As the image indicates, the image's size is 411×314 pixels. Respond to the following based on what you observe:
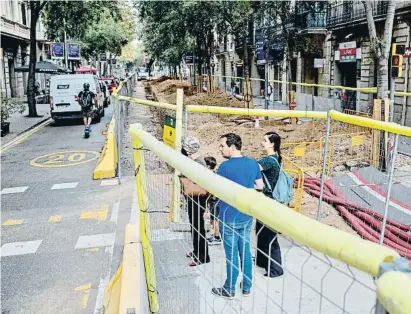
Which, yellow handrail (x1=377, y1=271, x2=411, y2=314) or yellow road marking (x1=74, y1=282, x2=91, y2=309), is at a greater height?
yellow handrail (x1=377, y1=271, x2=411, y2=314)

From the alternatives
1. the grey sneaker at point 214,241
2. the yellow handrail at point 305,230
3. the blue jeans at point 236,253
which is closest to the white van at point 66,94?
the grey sneaker at point 214,241

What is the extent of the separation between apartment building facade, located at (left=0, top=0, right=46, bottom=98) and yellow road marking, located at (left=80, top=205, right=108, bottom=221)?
2662 cm

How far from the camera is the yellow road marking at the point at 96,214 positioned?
773 centimetres

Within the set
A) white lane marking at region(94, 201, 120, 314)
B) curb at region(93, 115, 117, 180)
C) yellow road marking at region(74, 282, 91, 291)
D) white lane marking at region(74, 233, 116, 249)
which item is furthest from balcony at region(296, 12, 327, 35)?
yellow road marking at region(74, 282, 91, 291)

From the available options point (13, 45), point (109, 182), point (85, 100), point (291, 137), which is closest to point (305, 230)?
point (109, 182)

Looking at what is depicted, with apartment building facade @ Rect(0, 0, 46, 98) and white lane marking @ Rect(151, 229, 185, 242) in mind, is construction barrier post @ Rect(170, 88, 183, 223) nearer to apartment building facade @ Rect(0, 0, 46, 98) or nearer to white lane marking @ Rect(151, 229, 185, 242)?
white lane marking @ Rect(151, 229, 185, 242)

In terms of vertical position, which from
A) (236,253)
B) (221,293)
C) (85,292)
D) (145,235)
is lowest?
(85,292)

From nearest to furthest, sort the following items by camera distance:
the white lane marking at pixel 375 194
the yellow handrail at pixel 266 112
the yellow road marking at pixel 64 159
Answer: the yellow handrail at pixel 266 112 < the white lane marking at pixel 375 194 < the yellow road marking at pixel 64 159

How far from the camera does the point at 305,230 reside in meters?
1.46

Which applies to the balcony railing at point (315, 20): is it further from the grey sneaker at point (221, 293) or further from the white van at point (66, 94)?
the grey sneaker at point (221, 293)

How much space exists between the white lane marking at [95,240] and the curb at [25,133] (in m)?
8.67

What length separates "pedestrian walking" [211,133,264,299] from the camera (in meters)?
3.63

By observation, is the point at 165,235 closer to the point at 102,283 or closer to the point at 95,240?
the point at 102,283

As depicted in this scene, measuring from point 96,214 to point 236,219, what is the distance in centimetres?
457
